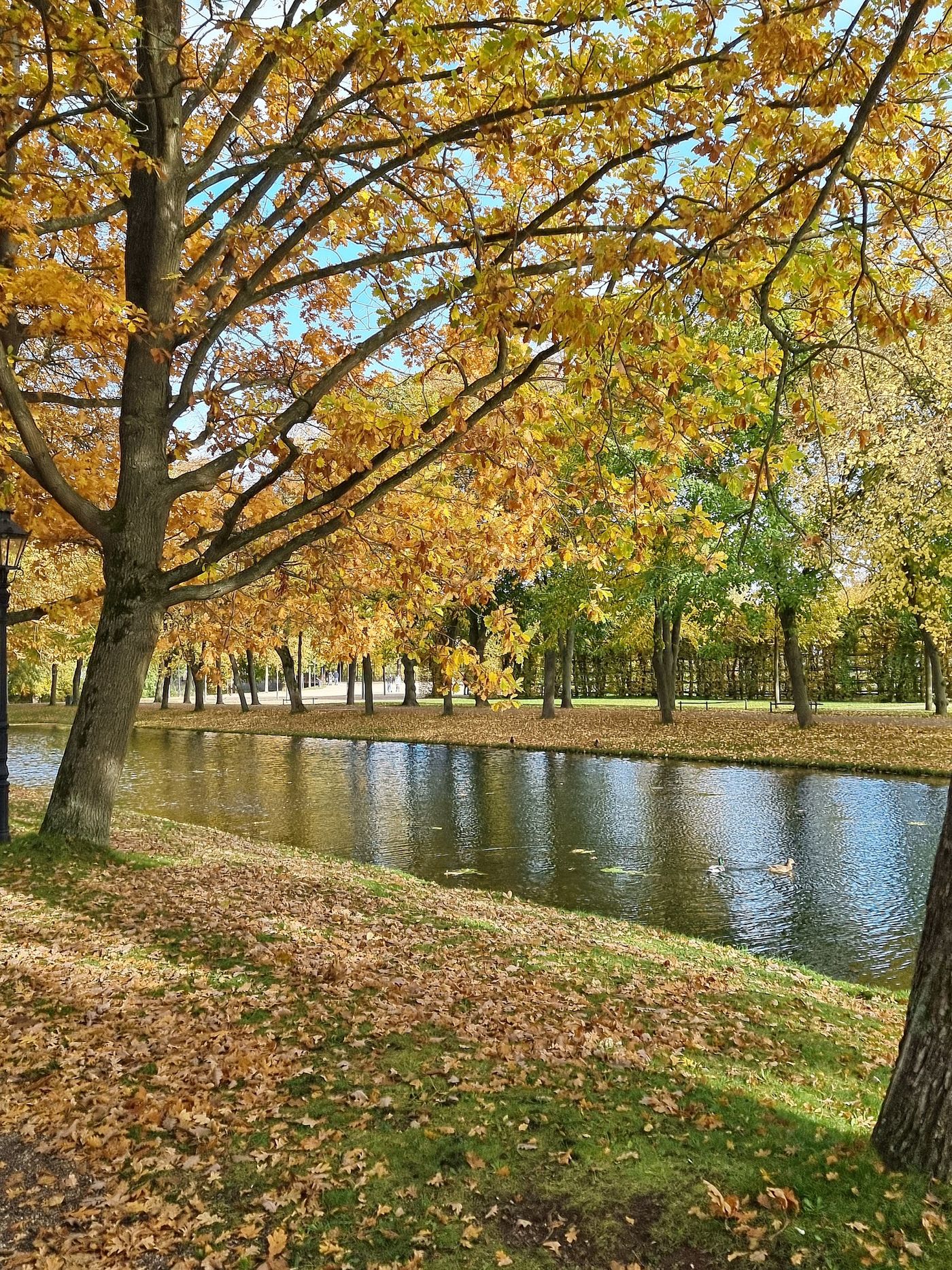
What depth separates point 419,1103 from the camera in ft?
14.8

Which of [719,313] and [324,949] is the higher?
[719,313]

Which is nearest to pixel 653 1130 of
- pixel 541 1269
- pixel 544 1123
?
pixel 544 1123

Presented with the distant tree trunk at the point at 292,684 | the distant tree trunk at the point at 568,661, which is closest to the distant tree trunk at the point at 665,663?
the distant tree trunk at the point at 568,661

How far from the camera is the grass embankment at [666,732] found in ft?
75.9

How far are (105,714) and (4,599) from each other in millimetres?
1796

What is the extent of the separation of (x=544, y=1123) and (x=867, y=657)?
4138 cm

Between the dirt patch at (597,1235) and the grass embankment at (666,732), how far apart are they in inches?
593

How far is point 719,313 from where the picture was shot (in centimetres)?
511

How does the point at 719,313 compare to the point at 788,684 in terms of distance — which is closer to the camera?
the point at 719,313

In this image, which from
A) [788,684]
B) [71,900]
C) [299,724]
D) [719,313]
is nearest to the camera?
[719,313]

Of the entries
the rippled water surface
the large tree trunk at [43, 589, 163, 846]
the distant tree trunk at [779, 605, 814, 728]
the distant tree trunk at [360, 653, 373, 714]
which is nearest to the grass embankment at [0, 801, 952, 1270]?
the large tree trunk at [43, 589, 163, 846]

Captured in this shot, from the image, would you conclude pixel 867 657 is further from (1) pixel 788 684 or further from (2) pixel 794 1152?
(2) pixel 794 1152

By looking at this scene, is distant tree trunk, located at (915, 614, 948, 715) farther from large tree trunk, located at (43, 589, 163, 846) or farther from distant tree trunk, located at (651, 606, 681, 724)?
large tree trunk, located at (43, 589, 163, 846)

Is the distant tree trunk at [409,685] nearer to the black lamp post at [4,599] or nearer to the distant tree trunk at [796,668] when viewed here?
the distant tree trunk at [796,668]
